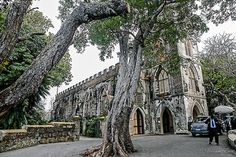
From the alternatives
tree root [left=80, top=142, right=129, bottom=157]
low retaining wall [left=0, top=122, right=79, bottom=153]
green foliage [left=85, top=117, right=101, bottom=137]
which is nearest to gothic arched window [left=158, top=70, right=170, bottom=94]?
green foliage [left=85, top=117, right=101, bottom=137]

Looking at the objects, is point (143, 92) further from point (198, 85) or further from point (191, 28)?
point (191, 28)

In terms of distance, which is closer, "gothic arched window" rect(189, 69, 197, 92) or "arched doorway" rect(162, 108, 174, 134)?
"gothic arched window" rect(189, 69, 197, 92)

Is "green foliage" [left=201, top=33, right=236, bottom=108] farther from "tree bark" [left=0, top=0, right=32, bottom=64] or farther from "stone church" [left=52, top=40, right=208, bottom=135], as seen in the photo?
"tree bark" [left=0, top=0, right=32, bottom=64]

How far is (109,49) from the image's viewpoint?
13203 mm

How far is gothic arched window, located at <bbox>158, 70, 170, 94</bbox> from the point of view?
67.3 feet

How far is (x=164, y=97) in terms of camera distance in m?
20.0

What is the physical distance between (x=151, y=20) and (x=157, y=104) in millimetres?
12291

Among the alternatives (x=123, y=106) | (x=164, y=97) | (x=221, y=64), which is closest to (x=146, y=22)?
(x=123, y=106)

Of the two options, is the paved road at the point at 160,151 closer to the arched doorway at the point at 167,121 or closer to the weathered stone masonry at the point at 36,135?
the weathered stone masonry at the point at 36,135

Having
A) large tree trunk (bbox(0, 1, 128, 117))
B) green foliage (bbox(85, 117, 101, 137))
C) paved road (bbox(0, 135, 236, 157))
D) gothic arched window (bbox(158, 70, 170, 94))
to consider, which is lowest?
paved road (bbox(0, 135, 236, 157))

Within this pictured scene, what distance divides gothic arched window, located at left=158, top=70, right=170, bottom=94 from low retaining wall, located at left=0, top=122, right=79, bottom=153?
9.80 metres

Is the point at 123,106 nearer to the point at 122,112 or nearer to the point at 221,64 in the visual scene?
the point at 122,112

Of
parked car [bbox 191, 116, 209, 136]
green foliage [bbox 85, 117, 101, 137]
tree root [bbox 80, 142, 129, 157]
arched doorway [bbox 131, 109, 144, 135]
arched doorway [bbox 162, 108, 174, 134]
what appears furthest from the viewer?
arched doorway [bbox 162, 108, 174, 134]

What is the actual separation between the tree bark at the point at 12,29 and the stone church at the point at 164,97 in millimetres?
15858
